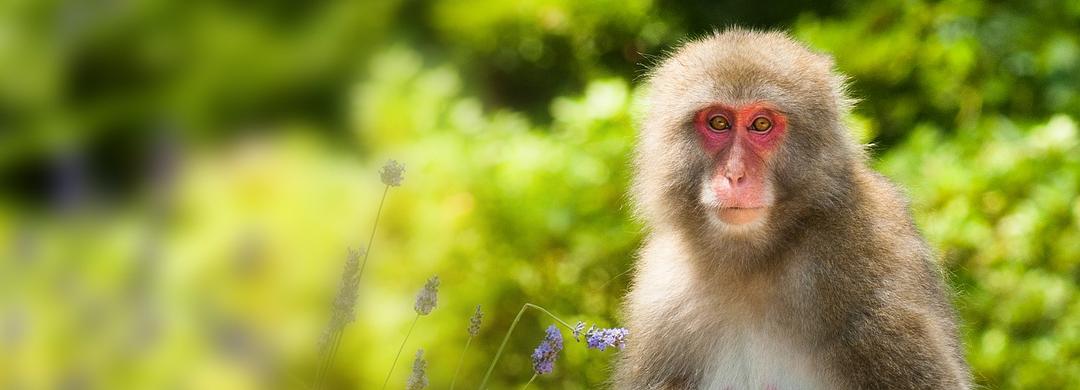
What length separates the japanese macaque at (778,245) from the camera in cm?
298

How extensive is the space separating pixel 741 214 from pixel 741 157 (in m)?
0.12

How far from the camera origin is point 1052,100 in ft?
20.6

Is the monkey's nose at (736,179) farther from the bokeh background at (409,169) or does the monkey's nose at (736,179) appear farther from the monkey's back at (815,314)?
the bokeh background at (409,169)

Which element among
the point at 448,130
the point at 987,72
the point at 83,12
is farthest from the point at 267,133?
the point at 987,72

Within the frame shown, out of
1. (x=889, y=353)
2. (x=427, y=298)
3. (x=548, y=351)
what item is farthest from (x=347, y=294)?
(x=889, y=353)

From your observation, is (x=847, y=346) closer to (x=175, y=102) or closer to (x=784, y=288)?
(x=784, y=288)

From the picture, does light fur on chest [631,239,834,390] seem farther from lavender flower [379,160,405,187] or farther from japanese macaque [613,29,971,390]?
lavender flower [379,160,405,187]

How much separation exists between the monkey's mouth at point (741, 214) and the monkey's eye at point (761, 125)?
0.60 feet

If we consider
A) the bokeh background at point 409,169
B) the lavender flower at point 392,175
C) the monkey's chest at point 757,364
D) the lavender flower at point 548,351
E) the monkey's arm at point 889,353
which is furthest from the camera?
the bokeh background at point 409,169

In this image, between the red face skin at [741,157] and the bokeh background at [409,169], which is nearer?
the red face skin at [741,157]

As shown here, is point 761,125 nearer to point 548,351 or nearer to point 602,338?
point 602,338

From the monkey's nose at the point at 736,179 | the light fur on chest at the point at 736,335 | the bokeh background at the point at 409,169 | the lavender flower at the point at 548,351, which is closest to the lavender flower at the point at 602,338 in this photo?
the lavender flower at the point at 548,351

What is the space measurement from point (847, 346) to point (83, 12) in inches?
213

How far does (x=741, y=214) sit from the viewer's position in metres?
2.97
